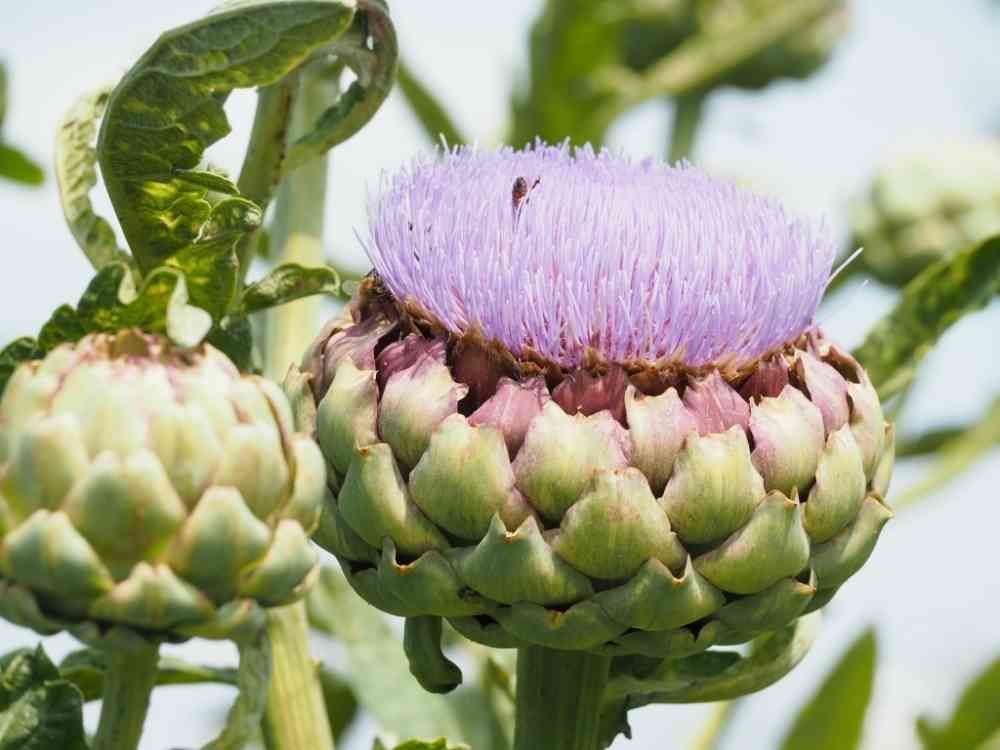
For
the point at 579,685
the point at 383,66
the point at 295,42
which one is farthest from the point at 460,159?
the point at 579,685

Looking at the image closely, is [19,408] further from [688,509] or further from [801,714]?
[801,714]

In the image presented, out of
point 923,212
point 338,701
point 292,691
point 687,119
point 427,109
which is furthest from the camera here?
point 687,119

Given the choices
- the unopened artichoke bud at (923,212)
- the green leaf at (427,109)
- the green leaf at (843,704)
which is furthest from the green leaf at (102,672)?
the unopened artichoke bud at (923,212)

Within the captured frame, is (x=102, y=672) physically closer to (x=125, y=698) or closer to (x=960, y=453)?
(x=125, y=698)

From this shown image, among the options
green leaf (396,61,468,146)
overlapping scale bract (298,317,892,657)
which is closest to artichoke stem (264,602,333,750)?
overlapping scale bract (298,317,892,657)

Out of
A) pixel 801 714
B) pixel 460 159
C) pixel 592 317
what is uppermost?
pixel 460 159

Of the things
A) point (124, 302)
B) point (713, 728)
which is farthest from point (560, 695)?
point (713, 728)

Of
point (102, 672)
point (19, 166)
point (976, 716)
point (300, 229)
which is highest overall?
point (19, 166)

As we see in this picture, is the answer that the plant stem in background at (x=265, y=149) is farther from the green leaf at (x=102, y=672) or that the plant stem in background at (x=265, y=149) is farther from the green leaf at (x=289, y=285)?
the green leaf at (x=102, y=672)
